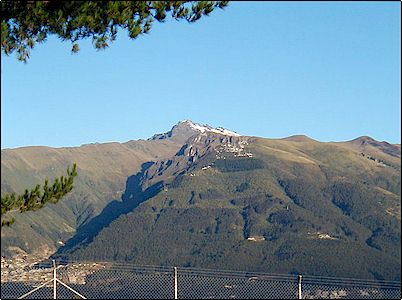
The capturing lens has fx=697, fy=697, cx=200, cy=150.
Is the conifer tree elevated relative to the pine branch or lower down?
elevated

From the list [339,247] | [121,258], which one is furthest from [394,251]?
[121,258]

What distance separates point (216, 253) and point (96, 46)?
17021 centimetres

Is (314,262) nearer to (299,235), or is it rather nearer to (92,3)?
(299,235)

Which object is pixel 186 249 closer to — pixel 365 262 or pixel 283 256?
pixel 283 256

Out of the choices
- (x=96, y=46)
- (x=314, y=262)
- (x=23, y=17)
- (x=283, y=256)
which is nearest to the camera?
(x=23, y=17)

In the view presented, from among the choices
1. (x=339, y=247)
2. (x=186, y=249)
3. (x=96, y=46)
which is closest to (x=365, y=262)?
(x=339, y=247)

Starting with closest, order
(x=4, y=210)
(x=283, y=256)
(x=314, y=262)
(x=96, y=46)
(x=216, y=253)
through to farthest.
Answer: (x=4, y=210), (x=96, y=46), (x=314, y=262), (x=283, y=256), (x=216, y=253)

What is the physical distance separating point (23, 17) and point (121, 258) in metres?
178

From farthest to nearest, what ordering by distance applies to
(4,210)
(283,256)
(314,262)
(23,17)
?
(283,256)
(314,262)
(23,17)
(4,210)

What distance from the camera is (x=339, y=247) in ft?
564

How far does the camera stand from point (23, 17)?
11312 mm

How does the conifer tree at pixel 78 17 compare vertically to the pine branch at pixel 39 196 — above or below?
above

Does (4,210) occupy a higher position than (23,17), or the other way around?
(23,17)

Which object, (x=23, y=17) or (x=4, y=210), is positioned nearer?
(x=4, y=210)
